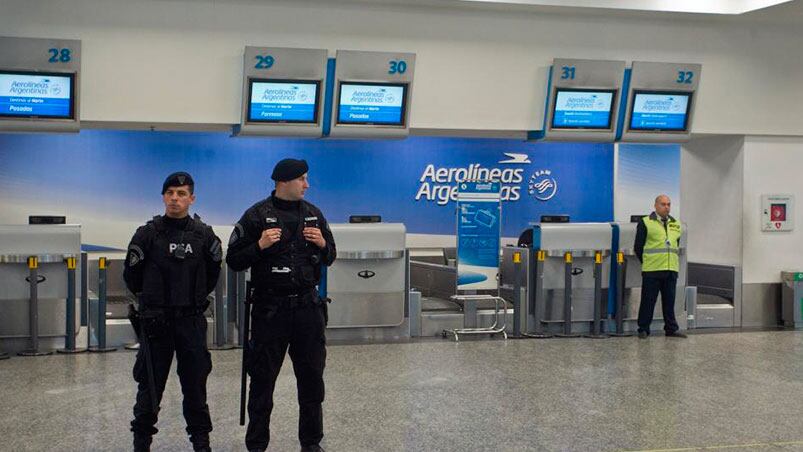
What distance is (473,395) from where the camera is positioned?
7961 mm

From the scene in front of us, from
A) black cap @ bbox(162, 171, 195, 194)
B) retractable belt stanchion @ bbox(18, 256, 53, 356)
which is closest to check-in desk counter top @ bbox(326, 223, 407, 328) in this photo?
retractable belt stanchion @ bbox(18, 256, 53, 356)

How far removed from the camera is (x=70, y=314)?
10289mm

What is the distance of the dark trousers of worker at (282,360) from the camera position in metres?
5.87

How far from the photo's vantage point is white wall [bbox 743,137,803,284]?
12.5 m

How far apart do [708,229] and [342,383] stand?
6380 mm

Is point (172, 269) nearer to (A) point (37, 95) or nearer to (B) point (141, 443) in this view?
(B) point (141, 443)

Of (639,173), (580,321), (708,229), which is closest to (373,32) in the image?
(580,321)

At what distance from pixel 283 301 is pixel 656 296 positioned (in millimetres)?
6756

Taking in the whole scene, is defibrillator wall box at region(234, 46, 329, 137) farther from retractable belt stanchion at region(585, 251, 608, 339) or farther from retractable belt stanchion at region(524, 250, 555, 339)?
retractable belt stanchion at region(585, 251, 608, 339)

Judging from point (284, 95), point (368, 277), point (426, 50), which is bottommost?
point (368, 277)

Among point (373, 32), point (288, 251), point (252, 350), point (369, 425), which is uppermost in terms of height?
point (373, 32)

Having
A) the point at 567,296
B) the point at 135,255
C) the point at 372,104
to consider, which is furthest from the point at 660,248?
the point at 135,255

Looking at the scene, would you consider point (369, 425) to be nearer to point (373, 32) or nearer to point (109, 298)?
point (373, 32)

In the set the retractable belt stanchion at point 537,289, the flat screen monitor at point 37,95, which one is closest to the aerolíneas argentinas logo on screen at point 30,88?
the flat screen monitor at point 37,95
